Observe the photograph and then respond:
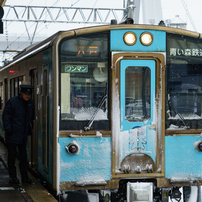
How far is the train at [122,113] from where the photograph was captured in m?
5.30

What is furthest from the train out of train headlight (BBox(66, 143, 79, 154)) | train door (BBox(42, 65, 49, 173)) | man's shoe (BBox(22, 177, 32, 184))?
man's shoe (BBox(22, 177, 32, 184))

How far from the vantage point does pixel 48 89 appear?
5.84 m

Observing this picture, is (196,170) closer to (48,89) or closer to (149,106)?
(149,106)

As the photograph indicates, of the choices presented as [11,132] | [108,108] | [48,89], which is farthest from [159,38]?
[11,132]

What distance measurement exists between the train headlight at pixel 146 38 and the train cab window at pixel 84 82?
18.8 inches

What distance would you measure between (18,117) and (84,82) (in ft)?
5.99

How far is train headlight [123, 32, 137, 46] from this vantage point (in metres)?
5.42

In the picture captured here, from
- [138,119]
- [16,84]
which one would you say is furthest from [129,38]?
[16,84]

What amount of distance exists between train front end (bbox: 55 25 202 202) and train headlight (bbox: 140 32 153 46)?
0.01 m

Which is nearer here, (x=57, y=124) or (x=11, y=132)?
(x=57, y=124)

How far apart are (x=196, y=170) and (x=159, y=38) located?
1830mm

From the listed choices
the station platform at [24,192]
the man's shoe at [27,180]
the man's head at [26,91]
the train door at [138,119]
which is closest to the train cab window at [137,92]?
the train door at [138,119]

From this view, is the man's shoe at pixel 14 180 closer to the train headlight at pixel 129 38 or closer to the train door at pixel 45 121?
the train door at pixel 45 121

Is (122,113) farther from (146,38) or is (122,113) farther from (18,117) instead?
(18,117)
